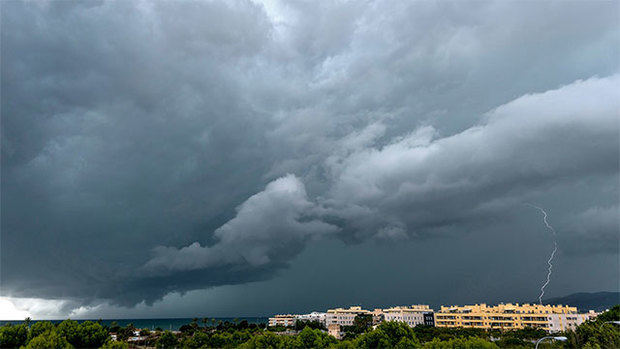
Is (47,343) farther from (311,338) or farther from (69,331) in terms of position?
(311,338)

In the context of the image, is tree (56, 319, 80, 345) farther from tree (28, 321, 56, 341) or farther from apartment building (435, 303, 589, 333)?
apartment building (435, 303, 589, 333)

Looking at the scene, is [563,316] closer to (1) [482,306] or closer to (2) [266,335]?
(1) [482,306]

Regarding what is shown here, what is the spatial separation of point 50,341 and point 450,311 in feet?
405

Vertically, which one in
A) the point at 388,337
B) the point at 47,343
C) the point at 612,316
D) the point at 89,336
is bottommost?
the point at 612,316

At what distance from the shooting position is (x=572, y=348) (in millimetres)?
57281

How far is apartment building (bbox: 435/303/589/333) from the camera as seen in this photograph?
118688 millimetres

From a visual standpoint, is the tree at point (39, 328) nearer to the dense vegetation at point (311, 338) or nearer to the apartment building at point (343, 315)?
the dense vegetation at point (311, 338)

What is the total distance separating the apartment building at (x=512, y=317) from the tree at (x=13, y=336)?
116 meters

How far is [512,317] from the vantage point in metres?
126

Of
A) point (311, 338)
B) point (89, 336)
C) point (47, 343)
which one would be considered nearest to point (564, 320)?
point (311, 338)

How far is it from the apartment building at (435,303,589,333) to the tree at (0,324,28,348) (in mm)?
116374

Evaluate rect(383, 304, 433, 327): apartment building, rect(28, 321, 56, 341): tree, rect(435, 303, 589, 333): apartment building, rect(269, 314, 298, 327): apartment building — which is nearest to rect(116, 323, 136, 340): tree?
rect(28, 321, 56, 341): tree

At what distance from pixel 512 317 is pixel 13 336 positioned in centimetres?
12479

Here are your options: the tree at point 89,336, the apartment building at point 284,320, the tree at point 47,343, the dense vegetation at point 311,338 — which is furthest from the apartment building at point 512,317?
the tree at point 47,343
